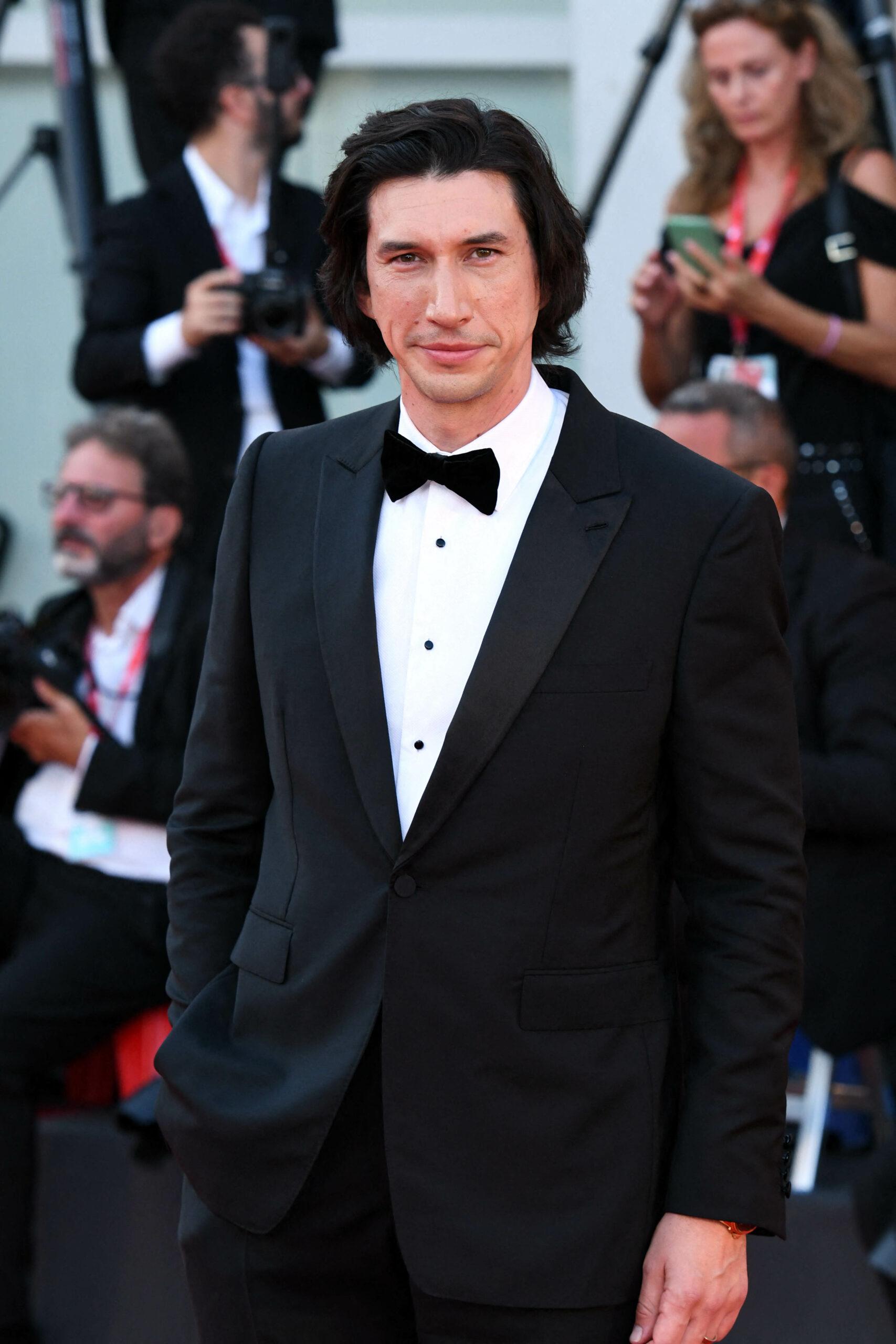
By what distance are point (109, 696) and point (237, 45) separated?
5.59 feet

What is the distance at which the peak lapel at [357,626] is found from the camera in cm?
178

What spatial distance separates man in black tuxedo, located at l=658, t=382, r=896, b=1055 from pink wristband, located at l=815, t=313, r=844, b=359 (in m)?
0.37

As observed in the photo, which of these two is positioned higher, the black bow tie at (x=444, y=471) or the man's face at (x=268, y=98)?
the man's face at (x=268, y=98)

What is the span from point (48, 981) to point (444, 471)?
1.94 metres

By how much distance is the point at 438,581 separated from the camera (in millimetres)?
1827

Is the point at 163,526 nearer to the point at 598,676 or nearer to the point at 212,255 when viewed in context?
the point at 212,255

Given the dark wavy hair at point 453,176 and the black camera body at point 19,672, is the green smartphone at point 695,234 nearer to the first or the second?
the black camera body at point 19,672

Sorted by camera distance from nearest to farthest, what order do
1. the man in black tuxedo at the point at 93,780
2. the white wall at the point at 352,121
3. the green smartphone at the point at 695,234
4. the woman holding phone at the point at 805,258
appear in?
the man in black tuxedo at the point at 93,780 < the green smartphone at the point at 695,234 < the woman holding phone at the point at 805,258 < the white wall at the point at 352,121

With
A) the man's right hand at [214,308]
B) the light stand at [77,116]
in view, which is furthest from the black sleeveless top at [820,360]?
the light stand at [77,116]

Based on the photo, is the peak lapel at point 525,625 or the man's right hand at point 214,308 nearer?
the peak lapel at point 525,625

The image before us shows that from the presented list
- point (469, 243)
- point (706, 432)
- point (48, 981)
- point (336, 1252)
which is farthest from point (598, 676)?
point (48, 981)

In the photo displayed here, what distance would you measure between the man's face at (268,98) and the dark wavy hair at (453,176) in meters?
2.42

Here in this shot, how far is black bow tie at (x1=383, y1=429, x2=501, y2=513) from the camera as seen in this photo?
71.4 inches

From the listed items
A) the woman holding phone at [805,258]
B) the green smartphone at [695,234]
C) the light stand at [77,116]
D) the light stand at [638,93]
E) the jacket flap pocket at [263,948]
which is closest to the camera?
the jacket flap pocket at [263,948]
